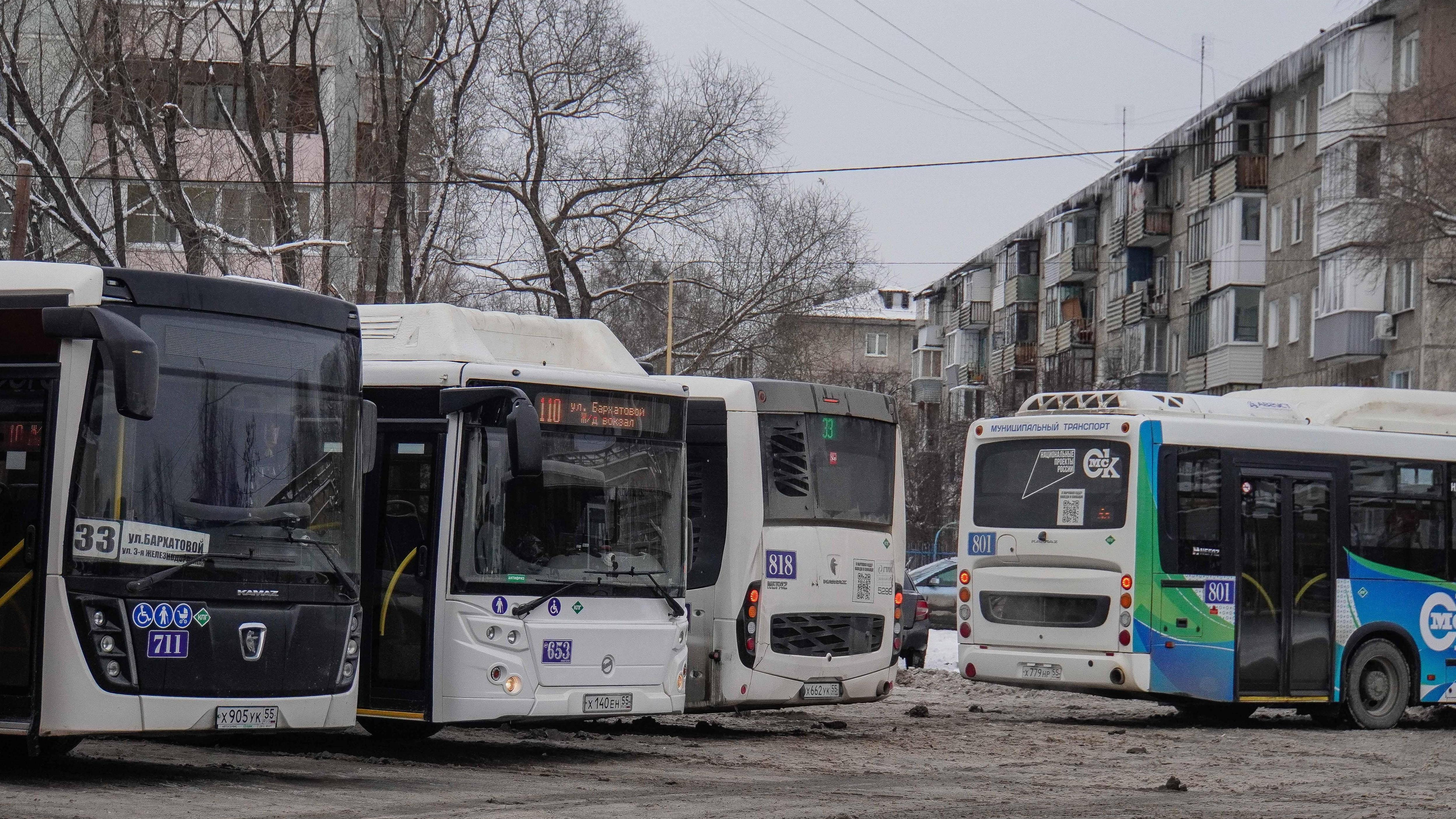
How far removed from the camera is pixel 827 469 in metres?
15.5

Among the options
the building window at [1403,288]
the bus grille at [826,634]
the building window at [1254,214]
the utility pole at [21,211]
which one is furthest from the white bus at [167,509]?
the building window at [1254,214]

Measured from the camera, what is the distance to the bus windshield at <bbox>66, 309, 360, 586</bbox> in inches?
388

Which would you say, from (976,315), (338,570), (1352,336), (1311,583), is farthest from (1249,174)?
(338,570)

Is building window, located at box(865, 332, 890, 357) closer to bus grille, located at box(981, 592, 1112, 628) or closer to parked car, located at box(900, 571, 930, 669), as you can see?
parked car, located at box(900, 571, 930, 669)

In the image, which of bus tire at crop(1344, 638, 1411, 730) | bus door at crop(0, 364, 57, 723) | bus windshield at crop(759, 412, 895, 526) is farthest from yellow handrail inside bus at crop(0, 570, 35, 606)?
bus tire at crop(1344, 638, 1411, 730)

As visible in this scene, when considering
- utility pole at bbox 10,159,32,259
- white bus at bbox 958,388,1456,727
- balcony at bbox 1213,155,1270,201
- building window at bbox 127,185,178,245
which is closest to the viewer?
white bus at bbox 958,388,1456,727

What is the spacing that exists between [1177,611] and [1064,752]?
109 inches

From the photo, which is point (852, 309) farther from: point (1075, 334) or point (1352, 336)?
point (1075, 334)

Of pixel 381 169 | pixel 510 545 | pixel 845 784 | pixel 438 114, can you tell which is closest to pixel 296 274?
pixel 381 169

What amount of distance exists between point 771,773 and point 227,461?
13.8ft

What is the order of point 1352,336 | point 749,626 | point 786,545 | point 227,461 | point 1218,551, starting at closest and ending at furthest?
1. point 227,461
2. point 749,626
3. point 786,545
4. point 1218,551
5. point 1352,336

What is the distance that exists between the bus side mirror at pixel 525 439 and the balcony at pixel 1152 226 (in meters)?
48.3

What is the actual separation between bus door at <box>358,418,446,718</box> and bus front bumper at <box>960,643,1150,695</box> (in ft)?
22.3

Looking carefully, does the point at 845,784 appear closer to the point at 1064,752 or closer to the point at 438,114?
the point at 1064,752
